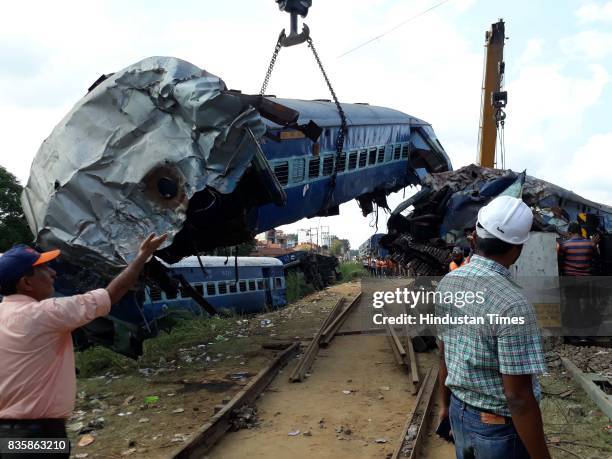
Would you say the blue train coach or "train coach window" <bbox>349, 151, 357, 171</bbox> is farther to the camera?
the blue train coach

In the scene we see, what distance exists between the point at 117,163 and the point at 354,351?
6.01m

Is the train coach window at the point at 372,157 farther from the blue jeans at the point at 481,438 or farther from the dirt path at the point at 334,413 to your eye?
the blue jeans at the point at 481,438

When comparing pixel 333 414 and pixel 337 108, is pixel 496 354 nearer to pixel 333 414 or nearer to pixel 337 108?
pixel 333 414

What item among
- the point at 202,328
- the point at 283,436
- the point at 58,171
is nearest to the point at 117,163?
the point at 58,171

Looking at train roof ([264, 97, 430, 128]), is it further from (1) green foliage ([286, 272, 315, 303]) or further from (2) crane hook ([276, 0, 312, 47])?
(1) green foliage ([286, 272, 315, 303])

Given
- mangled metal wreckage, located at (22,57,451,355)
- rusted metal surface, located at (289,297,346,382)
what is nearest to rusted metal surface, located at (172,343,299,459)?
rusted metal surface, located at (289,297,346,382)

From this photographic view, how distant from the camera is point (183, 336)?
40.1 ft

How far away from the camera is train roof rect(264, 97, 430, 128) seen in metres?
10.5

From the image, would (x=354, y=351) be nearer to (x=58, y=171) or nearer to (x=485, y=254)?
(x=58, y=171)

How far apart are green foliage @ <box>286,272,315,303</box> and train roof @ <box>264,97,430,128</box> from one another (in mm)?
11559

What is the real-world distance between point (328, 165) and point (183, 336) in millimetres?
5260

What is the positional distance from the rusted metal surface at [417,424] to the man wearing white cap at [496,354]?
3024mm

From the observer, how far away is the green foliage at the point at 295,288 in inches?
958

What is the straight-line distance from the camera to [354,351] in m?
10.5
